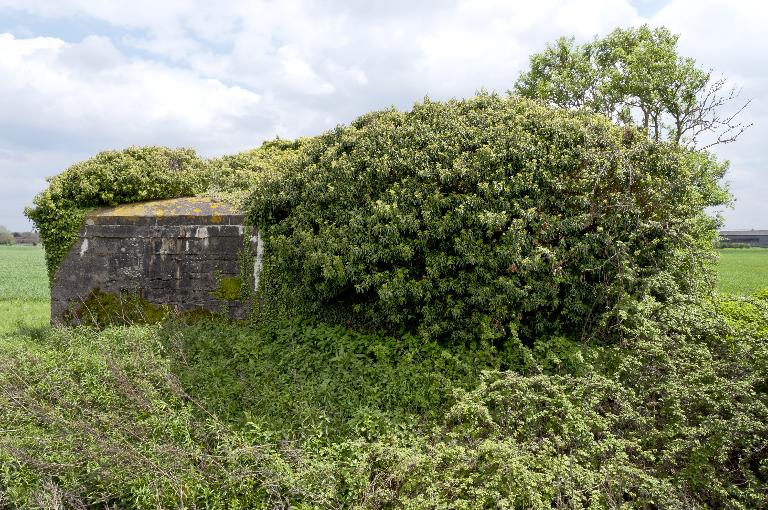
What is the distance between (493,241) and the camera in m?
5.54

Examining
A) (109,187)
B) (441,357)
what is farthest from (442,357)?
(109,187)


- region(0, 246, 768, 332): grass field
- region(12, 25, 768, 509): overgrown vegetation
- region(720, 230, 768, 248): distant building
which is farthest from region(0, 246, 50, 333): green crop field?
region(720, 230, 768, 248): distant building

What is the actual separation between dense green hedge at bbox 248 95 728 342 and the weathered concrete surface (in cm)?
225

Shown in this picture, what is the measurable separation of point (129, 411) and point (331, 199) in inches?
122

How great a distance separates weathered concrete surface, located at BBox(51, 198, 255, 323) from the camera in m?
7.98

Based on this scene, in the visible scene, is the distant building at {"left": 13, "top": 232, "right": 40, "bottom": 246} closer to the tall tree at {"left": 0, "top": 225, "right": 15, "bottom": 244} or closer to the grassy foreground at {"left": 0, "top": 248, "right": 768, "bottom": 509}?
the tall tree at {"left": 0, "top": 225, "right": 15, "bottom": 244}

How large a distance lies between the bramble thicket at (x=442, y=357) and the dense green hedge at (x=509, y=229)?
0.08ft

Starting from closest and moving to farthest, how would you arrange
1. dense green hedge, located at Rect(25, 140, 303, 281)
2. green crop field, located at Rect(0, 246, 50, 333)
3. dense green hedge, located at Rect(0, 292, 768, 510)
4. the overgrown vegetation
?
dense green hedge, located at Rect(0, 292, 768, 510) < the overgrown vegetation < dense green hedge, located at Rect(25, 140, 303, 281) < green crop field, located at Rect(0, 246, 50, 333)

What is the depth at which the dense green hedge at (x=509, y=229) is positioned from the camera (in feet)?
18.1

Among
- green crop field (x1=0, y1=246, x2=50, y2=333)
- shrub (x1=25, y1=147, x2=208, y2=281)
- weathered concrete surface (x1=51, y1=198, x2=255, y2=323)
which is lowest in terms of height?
green crop field (x1=0, y1=246, x2=50, y2=333)

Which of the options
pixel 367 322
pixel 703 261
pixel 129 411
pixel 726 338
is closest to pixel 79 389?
pixel 129 411

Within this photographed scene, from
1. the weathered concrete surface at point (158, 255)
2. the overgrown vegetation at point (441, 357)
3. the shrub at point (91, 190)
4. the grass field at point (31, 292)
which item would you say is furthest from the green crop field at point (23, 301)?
the overgrown vegetation at point (441, 357)

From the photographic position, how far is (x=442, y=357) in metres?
5.62

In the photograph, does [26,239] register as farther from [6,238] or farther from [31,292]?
[31,292]
